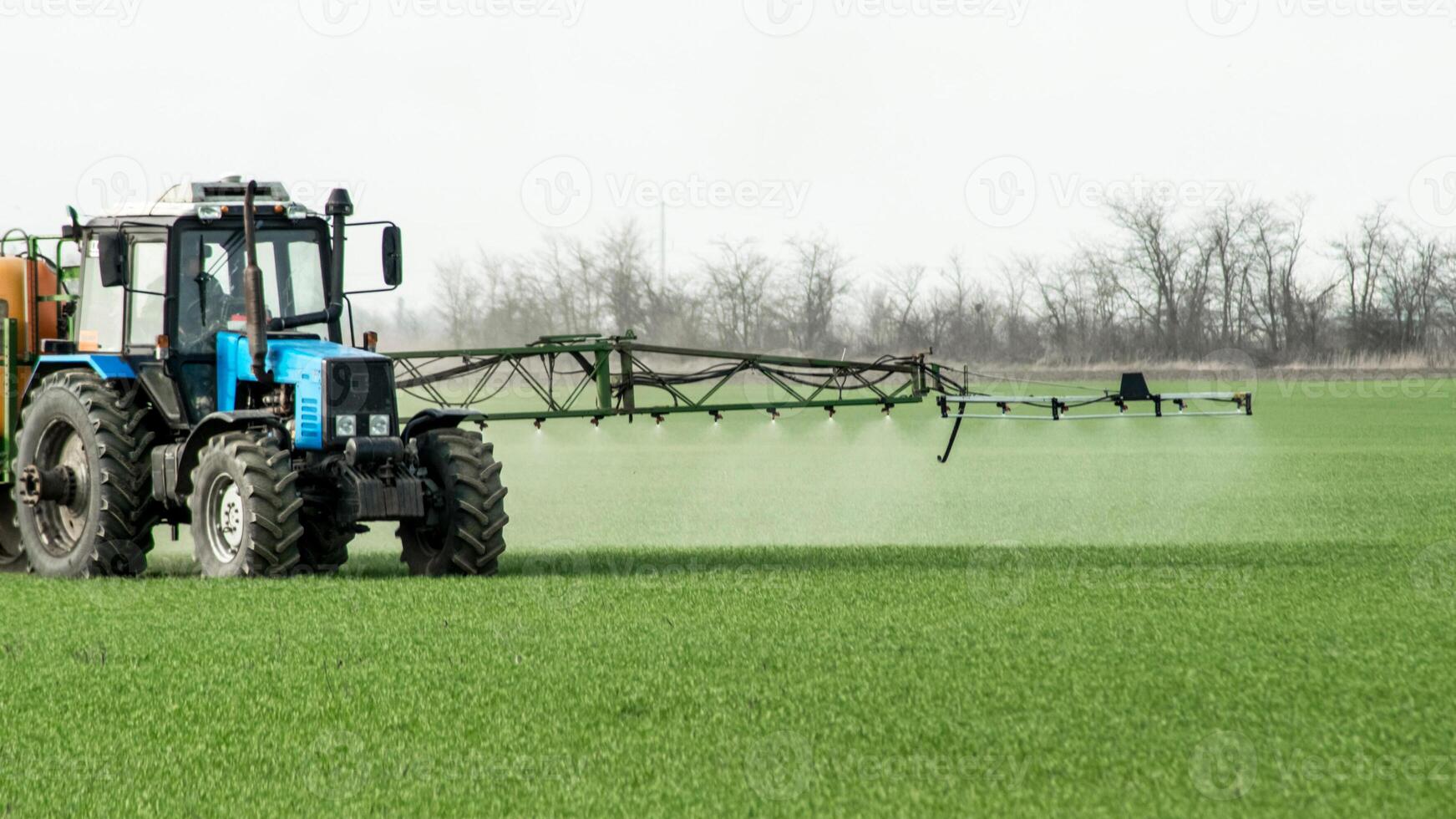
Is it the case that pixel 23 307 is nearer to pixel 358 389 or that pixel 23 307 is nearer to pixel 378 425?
pixel 358 389

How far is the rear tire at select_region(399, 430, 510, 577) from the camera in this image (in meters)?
11.8

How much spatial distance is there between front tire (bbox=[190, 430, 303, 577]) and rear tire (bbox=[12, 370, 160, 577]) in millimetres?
761

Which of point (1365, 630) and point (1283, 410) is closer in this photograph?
point (1365, 630)

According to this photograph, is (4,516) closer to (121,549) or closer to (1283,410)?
(121,549)

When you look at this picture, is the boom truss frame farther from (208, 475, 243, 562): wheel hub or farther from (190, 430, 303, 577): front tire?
(208, 475, 243, 562): wheel hub

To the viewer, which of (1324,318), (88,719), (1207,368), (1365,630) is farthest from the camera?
(1324,318)

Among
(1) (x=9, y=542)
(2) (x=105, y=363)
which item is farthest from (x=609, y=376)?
(1) (x=9, y=542)

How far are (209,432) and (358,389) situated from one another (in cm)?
113

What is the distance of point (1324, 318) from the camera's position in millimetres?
57250

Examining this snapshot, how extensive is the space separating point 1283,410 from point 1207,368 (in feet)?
20.5

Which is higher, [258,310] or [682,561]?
[258,310]

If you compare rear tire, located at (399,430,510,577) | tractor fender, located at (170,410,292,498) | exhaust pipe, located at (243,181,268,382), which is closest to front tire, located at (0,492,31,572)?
tractor fender, located at (170,410,292,498)

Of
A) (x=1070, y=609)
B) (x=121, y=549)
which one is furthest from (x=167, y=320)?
(x=1070, y=609)

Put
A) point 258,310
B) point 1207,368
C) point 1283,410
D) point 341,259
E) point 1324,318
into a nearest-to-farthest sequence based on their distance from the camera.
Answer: point 258,310 < point 341,259 < point 1283,410 < point 1207,368 < point 1324,318
